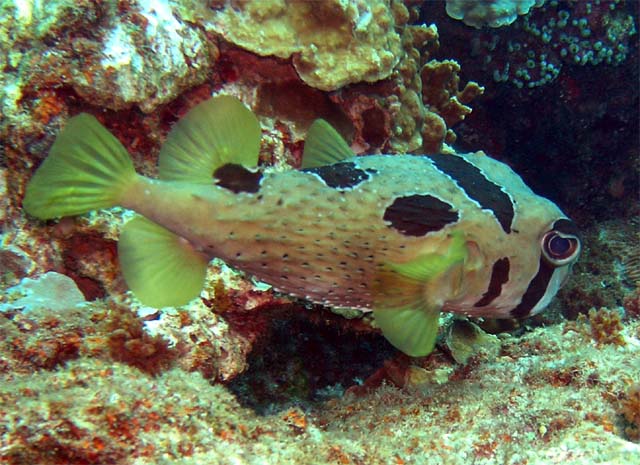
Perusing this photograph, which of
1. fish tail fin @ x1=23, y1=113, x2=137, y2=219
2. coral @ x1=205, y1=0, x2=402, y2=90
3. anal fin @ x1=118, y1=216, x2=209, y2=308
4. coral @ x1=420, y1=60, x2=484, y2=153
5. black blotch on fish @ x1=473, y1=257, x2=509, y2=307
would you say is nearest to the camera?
fish tail fin @ x1=23, y1=113, x2=137, y2=219

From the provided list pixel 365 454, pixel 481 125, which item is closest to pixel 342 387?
pixel 365 454

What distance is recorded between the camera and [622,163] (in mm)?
8867

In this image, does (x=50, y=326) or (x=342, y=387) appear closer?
(x=50, y=326)

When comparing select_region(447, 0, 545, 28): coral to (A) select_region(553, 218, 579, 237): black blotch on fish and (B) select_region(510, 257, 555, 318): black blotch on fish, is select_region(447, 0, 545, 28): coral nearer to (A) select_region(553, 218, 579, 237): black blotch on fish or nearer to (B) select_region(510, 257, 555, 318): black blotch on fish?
(A) select_region(553, 218, 579, 237): black blotch on fish

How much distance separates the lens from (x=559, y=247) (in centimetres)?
271

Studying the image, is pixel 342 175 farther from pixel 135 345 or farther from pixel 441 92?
pixel 441 92

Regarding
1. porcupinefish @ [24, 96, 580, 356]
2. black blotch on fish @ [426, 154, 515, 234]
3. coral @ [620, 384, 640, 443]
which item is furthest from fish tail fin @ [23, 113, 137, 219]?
coral @ [620, 384, 640, 443]

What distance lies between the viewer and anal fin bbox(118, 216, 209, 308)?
8.46 ft

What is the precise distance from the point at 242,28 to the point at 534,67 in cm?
560

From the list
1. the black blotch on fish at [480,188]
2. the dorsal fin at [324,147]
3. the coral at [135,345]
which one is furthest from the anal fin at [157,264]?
the black blotch on fish at [480,188]

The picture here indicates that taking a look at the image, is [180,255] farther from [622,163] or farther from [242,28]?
[622,163]

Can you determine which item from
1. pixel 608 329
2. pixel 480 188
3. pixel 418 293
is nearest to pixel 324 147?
pixel 480 188

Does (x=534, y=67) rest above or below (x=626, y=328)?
above

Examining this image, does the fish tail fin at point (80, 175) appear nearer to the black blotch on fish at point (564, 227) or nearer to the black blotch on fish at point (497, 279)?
the black blotch on fish at point (497, 279)
